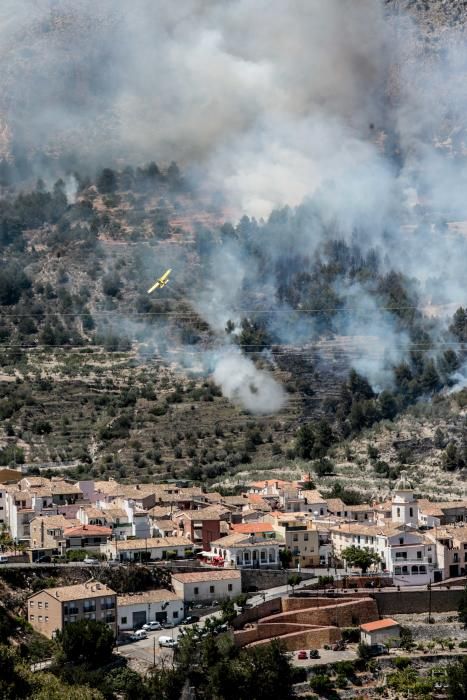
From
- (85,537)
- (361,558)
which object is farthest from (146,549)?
(361,558)

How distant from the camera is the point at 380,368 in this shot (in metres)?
85.8

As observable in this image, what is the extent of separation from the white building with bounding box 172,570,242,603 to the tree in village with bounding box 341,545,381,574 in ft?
13.5

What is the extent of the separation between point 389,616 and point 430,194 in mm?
56447

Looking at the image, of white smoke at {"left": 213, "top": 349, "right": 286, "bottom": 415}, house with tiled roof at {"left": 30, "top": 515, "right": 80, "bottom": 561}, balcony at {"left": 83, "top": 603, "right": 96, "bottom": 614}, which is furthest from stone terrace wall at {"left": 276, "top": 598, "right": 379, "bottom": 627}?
white smoke at {"left": 213, "top": 349, "right": 286, "bottom": 415}

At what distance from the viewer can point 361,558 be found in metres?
56.0

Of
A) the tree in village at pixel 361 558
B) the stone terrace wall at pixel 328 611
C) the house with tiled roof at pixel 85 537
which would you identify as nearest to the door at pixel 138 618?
the stone terrace wall at pixel 328 611

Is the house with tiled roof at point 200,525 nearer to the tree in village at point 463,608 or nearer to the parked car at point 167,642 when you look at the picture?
the parked car at point 167,642

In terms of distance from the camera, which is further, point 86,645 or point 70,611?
point 70,611

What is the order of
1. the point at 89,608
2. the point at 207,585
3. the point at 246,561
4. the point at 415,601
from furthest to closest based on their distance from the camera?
1. the point at 246,561
2. the point at 415,601
3. the point at 207,585
4. the point at 89,608

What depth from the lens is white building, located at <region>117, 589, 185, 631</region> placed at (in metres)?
51.7

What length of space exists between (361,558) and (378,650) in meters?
5.71

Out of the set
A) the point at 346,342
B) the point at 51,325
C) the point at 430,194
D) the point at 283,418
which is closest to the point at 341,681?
the point at 283,418

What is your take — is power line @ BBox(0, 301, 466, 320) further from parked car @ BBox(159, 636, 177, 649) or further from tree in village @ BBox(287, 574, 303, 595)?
parked car @ BBox(159, 636, 177, 649)

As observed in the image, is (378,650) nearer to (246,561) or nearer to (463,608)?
(463,608)
